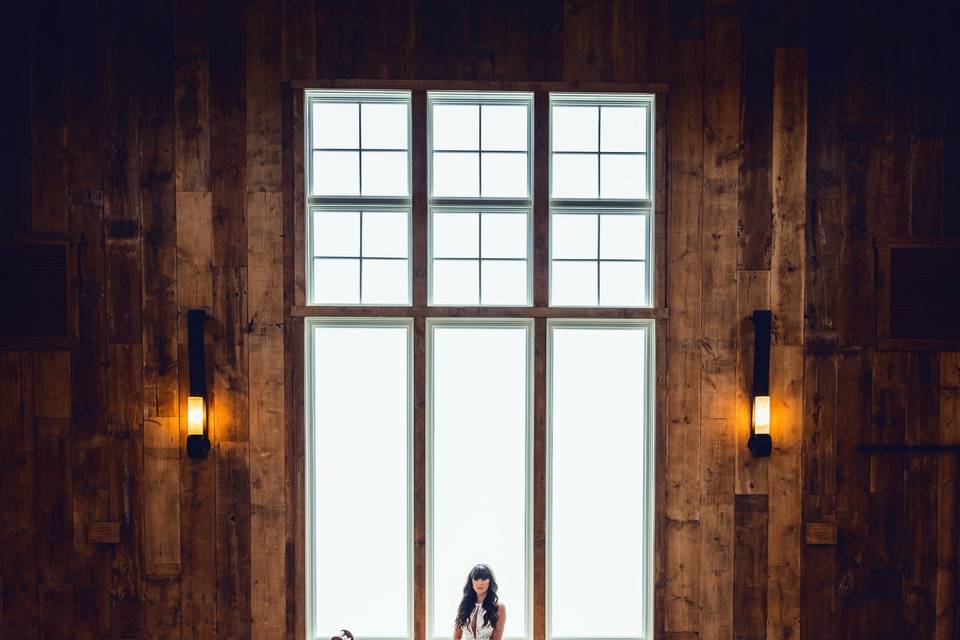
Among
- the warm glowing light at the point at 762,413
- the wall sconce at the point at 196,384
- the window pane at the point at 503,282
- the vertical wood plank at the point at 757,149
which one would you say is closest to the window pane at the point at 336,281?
the wall sconce at the point at 196,384

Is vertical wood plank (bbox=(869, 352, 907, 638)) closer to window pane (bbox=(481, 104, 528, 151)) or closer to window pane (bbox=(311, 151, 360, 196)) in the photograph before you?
window pane (bbox=(481, 104, 528, 151))

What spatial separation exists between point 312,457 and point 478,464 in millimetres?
1140

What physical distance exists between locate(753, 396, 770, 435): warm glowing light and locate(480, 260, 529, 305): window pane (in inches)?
65.3

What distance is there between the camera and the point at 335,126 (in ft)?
12.6

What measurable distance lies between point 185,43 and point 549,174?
2.58 meters

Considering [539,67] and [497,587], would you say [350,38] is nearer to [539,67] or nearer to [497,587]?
[539,67]

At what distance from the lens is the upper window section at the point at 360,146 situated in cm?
383

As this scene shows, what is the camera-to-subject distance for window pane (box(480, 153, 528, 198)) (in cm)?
386

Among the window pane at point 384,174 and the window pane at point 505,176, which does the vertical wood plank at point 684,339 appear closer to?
the window pane at point 505,176

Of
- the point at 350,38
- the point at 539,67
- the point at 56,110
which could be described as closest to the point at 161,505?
the point at 56,110

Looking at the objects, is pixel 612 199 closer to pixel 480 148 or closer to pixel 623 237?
pixel 623 237

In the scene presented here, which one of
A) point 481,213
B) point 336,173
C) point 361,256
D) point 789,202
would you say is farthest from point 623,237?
point 336,173

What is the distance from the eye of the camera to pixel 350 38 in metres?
3.72

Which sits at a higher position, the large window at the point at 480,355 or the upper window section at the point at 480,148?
the upper window section at the point at 480,148
